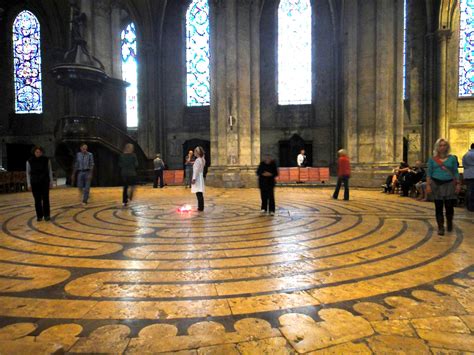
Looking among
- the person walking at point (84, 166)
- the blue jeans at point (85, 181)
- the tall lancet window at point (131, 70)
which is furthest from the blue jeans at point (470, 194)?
the tall lancet window at point (131, 70)

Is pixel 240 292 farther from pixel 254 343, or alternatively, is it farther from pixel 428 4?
pixel 428 4

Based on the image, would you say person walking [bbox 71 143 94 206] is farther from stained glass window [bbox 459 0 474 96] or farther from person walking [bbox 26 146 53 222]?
stained glass window [bbox 459 0 474 96]

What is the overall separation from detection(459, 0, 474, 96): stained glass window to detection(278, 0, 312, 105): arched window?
9622mm

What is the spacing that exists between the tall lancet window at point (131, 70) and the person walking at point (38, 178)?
1958 cm

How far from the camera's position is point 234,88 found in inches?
601

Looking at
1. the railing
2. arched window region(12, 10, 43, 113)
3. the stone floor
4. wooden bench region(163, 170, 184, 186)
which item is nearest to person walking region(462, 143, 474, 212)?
the stone floor

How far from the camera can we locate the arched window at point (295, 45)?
77.9 feet

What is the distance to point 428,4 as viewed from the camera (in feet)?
73.2

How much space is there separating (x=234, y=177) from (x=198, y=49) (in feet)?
43.9

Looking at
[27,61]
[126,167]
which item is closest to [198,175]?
[126,167]

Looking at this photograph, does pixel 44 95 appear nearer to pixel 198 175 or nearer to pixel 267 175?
pixel 198 175

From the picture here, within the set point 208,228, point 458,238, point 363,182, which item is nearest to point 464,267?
point 458,238

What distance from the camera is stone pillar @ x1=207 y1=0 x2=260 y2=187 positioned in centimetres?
1523

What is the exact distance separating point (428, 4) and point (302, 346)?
26174 millimetres
